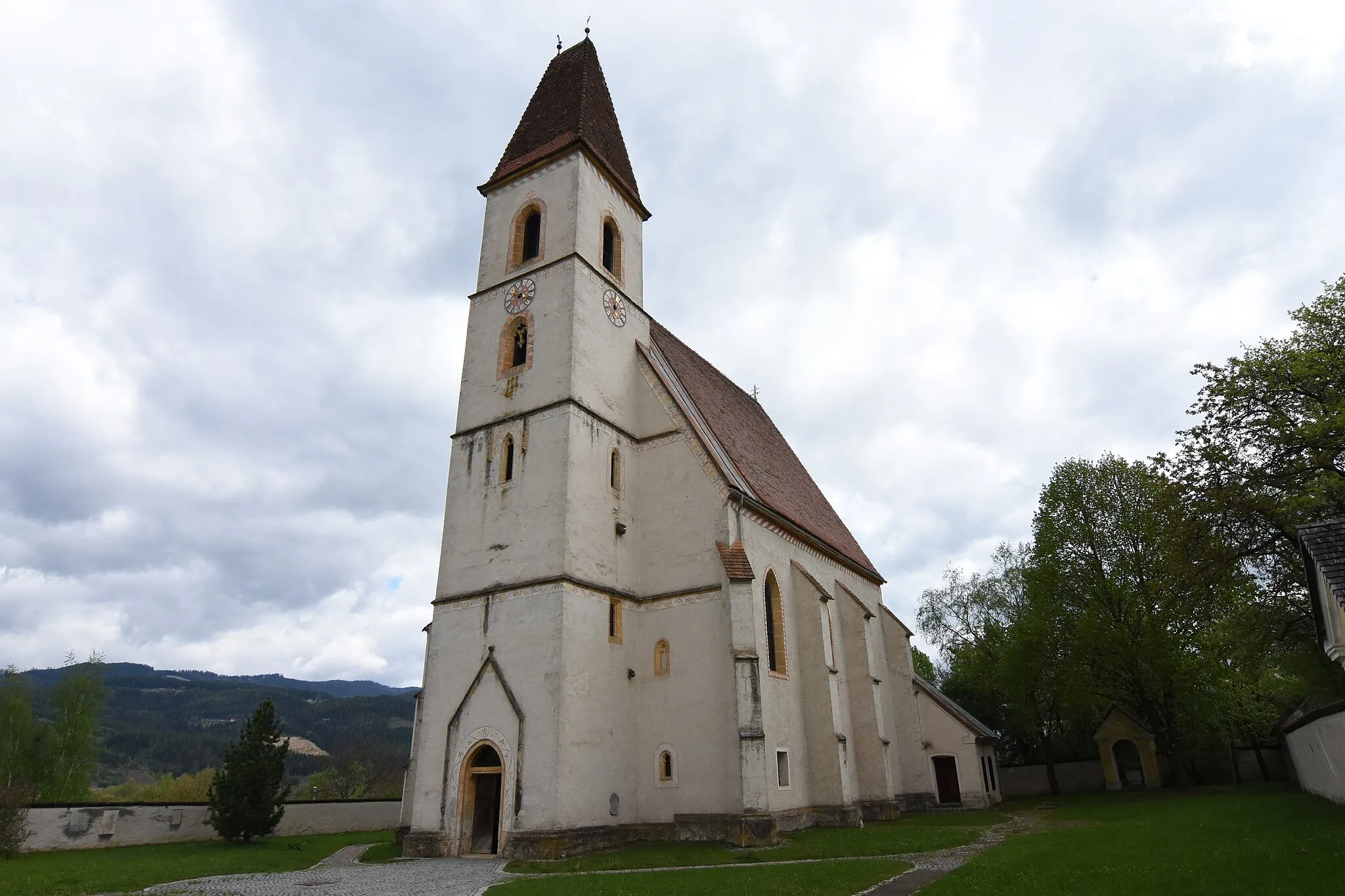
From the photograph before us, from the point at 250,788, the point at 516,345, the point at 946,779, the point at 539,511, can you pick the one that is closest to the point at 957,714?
the point at 946,779

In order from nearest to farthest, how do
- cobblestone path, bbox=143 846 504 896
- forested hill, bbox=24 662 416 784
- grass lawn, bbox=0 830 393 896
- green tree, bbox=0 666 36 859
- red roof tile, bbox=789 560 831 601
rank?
cobblestone path, bbox=143 846 504 896 → grass lawn, bbox=0 830 393 896 → red roof tile, bbox=789 560 831 601 → green tree, bbox=0 666 36 859 → forested hill, bbox=24 662 416 784

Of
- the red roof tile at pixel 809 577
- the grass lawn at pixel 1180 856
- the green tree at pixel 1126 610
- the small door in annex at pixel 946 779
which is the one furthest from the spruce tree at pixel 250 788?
the green tree at pixel 1126 610

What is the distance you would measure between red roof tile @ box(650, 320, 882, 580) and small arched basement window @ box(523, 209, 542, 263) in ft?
15.4

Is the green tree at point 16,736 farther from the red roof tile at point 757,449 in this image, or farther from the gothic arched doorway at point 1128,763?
the gothic arched doorway at point 1128,763

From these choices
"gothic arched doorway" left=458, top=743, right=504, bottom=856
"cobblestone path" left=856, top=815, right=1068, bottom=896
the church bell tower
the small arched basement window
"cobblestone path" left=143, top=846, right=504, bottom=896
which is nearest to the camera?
"cobblestone path" left=856, top=815, right=1068, bottom=896

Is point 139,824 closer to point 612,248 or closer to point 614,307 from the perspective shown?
point 614,307

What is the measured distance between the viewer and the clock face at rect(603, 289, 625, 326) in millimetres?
24812

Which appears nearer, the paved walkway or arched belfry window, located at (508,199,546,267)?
the paved walkway

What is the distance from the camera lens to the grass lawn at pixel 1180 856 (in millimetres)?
9836

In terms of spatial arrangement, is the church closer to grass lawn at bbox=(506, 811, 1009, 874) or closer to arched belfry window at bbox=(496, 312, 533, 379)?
arched belfry window at bbox=(496, 312, 533, 379)

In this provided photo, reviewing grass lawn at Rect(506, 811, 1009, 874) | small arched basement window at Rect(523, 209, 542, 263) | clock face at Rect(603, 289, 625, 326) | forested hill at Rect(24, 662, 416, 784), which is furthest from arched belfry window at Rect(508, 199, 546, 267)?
forested hill at Rect(24, 662, 416, 784)

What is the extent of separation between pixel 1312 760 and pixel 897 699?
40.1ft

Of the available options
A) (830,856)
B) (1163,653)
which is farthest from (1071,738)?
(830,856)

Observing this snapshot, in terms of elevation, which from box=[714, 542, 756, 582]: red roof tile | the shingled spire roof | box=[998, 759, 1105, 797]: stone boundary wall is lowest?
box=[998, 759, 1105, 797]: stone boundary wall
